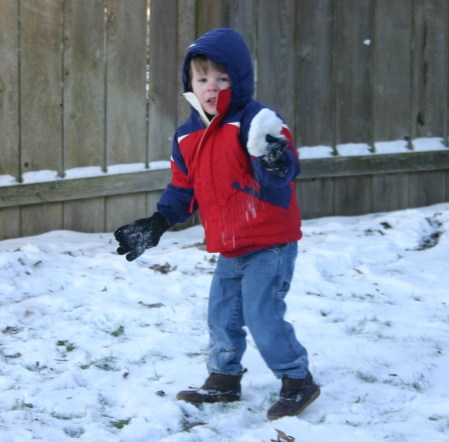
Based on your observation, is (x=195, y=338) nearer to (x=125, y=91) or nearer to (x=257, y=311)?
(x=257, y=311)

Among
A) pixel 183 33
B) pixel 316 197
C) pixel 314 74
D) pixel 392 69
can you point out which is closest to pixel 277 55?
pixel 314 74

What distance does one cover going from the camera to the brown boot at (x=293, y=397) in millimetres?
3574

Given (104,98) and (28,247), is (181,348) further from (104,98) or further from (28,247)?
(104,98)

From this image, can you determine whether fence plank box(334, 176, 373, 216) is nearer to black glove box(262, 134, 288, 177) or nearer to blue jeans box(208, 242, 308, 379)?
blue jeans box(208, 242, 308, 379)

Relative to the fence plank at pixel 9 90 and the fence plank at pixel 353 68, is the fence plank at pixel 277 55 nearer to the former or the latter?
the fence plank at pixel 353 68

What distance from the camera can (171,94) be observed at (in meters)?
6.55

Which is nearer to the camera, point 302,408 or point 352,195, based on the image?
point 302,408

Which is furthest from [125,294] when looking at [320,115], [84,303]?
[320,115]

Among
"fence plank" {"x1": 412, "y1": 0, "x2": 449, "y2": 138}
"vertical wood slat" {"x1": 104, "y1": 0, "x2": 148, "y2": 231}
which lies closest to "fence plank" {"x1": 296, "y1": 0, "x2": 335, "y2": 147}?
"fence plank" {"x1": 412, "y1": 0, "x2": 449, "y2": 138}

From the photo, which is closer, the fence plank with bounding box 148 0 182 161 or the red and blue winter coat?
the red and blue winter coat

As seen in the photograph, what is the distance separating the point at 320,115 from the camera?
700cm

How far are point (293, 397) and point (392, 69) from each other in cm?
412

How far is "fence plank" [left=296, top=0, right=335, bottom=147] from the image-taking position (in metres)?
6.89

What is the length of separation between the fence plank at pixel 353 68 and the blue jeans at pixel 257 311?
352cm
